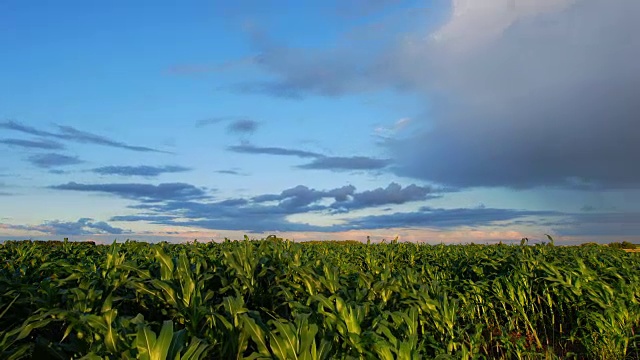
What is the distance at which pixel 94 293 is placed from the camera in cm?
473

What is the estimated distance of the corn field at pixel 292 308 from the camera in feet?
12.3

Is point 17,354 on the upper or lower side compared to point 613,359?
upper

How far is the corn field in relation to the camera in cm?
376

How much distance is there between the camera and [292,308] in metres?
4.97

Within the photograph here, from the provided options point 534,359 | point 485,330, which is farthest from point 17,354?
point 485,330

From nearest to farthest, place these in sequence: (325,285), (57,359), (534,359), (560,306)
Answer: (57,359) < (325,285) < (534,359) < (560,306)

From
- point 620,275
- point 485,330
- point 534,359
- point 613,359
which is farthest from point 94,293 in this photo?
point 620,275

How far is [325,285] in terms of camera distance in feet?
18.1

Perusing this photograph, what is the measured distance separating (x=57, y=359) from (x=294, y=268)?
2560mm

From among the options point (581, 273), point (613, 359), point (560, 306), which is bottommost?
point (613, 359)

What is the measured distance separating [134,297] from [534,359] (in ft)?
17.4

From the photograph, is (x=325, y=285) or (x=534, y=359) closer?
(x=325, y=285)

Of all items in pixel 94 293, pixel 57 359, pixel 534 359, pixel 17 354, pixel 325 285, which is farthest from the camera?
pixel 534 359

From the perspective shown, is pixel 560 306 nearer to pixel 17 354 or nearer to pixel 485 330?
pixel 485 330
